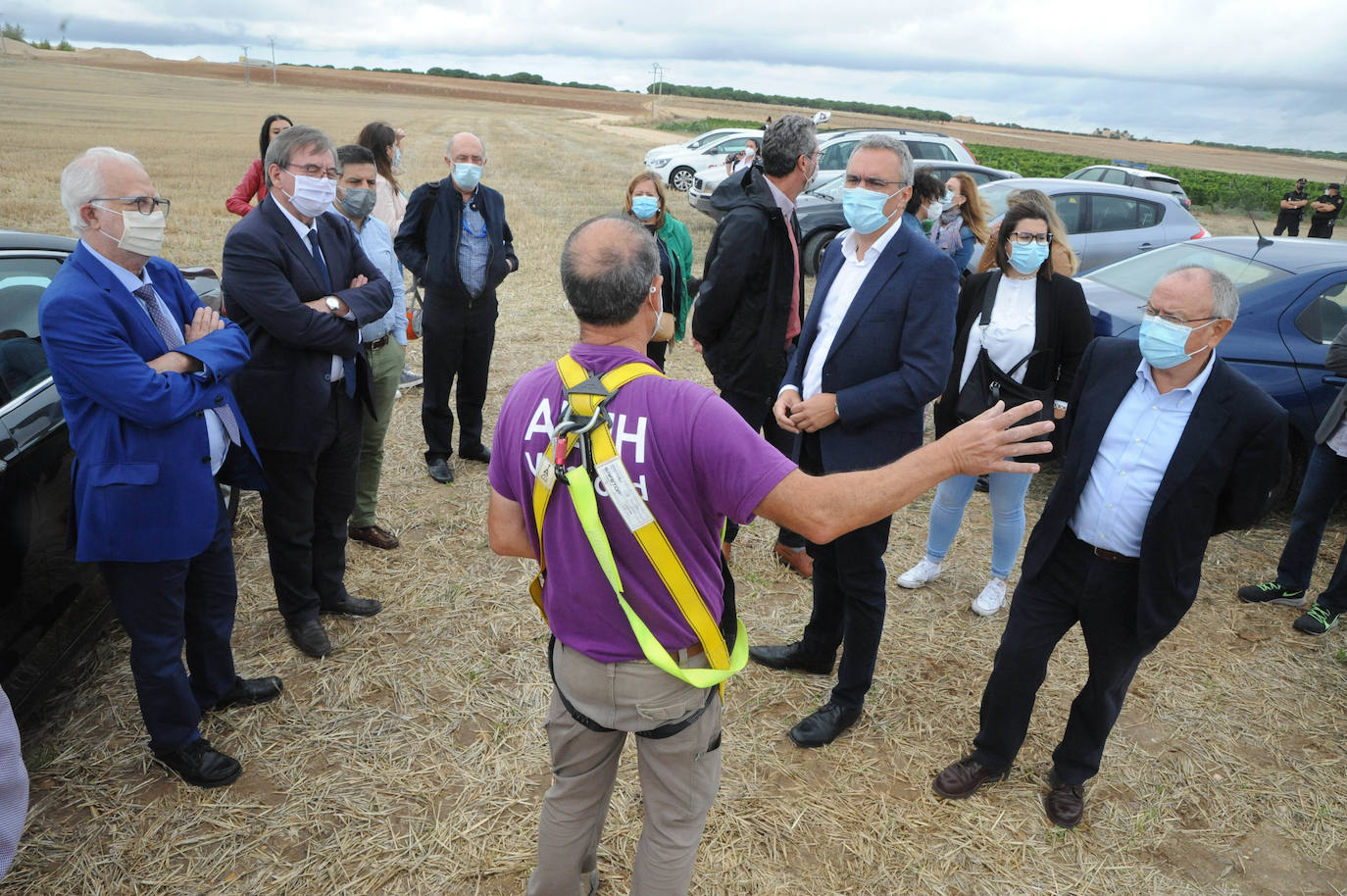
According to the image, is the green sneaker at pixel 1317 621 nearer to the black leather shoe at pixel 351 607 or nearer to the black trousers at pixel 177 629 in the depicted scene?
the black leather shoe at pixel 351 607

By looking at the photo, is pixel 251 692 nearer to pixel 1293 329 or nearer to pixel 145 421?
pixel 145 421

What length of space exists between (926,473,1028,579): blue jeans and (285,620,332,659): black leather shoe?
287cm

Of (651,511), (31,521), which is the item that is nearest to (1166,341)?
(651,511)

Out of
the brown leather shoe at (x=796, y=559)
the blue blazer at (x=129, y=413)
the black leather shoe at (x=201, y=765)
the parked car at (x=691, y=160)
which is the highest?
the parked car at (x=691, y=160)

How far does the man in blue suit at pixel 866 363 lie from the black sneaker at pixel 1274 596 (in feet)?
8.94

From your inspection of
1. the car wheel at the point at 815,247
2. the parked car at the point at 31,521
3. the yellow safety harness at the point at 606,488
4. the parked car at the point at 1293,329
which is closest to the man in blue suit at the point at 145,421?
the parked car at the point at 31,521

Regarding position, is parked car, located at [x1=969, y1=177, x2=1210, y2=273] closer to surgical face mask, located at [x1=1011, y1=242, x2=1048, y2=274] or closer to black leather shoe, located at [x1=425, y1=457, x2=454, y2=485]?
surgical face mask, located at [x1=1011, y1=242, x2=1048, y2=274]

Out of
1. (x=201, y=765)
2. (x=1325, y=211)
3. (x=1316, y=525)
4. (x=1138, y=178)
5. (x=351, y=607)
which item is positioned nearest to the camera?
(x=201, y=765)

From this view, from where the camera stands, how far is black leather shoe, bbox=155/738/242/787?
2822 millimetres

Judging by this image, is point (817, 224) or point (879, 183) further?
point (817, 224)

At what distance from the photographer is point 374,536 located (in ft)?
14.7

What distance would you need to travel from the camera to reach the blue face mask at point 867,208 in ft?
9.41

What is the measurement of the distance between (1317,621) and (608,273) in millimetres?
4424

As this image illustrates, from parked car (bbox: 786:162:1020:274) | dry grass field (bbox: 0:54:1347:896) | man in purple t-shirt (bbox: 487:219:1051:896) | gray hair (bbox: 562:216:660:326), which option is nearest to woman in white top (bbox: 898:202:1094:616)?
dry grass field (bbox: 0:54:1347:896)
